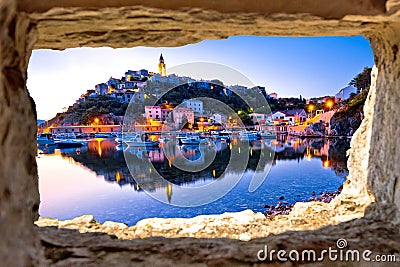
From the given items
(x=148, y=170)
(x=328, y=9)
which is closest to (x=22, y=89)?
(x=328, y=9)

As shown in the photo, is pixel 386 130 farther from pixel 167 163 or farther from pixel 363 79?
pixel 363 79

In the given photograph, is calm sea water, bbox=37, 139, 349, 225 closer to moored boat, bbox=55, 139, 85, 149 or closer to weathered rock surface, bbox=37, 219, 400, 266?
moored boat, bbox=55, 139, 85, 149

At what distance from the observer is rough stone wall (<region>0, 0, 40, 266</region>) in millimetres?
1055

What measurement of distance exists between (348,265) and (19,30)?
216cm

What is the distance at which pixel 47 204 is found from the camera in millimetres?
11859

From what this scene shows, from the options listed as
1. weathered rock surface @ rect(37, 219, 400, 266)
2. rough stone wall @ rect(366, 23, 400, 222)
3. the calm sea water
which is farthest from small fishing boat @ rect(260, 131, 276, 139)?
weathered rock surface @ rect(37, 219, 400, 266)

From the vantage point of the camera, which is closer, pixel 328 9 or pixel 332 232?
pixel 328 9

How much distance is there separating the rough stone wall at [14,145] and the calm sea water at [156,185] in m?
8.04

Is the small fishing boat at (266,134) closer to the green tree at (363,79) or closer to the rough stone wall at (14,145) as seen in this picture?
the green tree at (363,79)

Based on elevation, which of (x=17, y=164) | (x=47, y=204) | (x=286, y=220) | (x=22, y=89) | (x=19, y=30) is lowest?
(x=47, y=204)

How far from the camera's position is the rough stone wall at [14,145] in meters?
1.05

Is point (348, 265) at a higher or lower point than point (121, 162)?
higher

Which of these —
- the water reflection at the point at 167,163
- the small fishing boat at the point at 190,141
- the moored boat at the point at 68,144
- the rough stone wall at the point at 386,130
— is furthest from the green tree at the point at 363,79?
the moored boat at the point at 68,144

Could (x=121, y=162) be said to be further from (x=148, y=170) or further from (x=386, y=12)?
(x=386, y=12)
